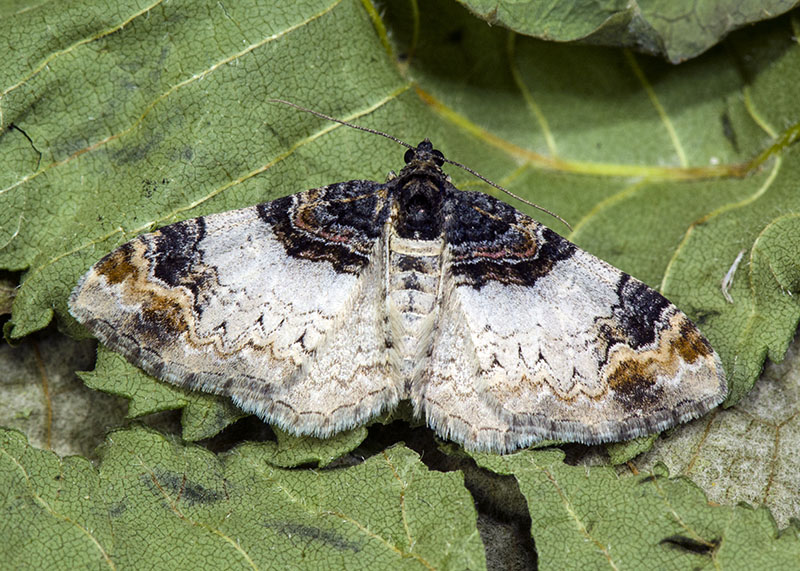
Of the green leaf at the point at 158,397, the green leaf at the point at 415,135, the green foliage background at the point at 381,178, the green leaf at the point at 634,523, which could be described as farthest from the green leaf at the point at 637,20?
the green leaf at the point at 158,397

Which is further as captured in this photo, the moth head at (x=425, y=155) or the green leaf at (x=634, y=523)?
the moth head at (x=425, y=155)

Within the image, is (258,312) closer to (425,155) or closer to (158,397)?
(158,397)

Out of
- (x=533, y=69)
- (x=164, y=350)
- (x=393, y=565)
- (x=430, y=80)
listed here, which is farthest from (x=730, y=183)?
(x=164, y=350)

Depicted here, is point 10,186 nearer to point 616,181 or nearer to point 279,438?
point 279,438

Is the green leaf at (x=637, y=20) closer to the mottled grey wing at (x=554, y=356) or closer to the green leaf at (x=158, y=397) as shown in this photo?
the mottled grey wing at (x=554, y=356)

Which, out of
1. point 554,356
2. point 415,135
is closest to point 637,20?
point 415,135

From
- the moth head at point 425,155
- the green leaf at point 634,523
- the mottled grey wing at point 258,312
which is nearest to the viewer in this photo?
the green leaf at point 634,523

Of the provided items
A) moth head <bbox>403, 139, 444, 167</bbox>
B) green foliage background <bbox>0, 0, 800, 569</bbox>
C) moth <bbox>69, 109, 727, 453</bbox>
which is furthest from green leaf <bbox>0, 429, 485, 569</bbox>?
moth head <bbox>403, 139, 444, 167</bbox>

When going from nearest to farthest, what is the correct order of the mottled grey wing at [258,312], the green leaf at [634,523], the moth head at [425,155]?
the green leaf at [634,523] < the mottled grey wing at [258,312] < the moth head at [425,155]
